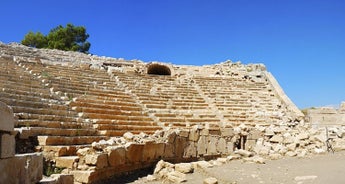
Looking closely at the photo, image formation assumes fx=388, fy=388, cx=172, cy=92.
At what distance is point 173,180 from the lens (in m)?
9.23

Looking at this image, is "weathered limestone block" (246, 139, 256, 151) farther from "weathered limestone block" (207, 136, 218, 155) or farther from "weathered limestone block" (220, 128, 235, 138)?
"weathered limestone block" (207, 136, 218, 155)

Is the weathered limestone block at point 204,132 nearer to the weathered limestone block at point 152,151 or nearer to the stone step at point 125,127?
the stone step at point 125,127

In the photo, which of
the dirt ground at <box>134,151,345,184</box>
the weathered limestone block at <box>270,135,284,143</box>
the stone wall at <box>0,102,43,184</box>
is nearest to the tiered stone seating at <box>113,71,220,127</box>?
the weathered limestone block at <box>270,135,284,143</box>

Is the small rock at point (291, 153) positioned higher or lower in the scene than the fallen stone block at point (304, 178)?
A: higher

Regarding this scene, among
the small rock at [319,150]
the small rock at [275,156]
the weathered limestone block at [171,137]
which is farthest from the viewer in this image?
the small rock at [319,150]

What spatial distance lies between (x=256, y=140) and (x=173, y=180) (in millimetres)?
6397

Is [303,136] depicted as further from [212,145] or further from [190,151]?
[190,151]

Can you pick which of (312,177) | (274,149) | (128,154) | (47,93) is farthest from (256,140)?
(47,93)

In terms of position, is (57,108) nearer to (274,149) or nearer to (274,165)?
(274,165)

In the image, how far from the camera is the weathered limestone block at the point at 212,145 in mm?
13180

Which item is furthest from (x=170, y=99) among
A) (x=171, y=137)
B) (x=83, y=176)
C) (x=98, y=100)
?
(x=83, y=176)

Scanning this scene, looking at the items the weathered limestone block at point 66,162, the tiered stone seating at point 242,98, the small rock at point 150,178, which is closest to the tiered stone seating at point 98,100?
the small rock at point 150,178

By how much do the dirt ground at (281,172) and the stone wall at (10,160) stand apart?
15.6 feet

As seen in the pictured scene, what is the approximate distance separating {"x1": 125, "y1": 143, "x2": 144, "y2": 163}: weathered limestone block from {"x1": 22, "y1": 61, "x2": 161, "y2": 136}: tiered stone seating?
137 centimetres
